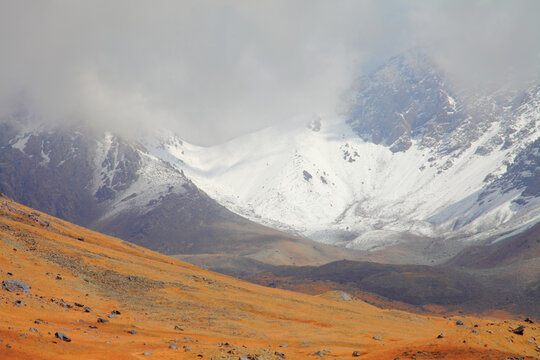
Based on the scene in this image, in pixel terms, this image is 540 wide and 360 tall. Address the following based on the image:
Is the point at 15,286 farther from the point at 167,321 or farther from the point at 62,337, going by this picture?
the point at 62,337

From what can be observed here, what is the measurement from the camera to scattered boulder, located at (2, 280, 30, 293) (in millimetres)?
43641

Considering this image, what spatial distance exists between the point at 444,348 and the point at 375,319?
3733 cm

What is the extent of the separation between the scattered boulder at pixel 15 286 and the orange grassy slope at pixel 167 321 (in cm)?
57

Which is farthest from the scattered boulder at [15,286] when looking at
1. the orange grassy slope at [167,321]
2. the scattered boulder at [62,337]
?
the scattered boulder at [62,337]

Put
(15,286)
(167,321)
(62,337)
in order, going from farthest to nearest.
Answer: (167,321) < (15,286) < (62,337)

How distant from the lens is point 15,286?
44.7m

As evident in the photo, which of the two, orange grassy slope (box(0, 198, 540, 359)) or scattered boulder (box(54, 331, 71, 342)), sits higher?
orange grassy slope (box(0, 198, 540, 359))

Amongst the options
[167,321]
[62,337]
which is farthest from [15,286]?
[62,337]

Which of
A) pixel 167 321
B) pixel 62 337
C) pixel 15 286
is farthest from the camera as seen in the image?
pixel 167 321

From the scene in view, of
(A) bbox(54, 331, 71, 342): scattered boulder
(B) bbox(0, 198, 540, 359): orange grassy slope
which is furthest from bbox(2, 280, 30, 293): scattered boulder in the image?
(A) bbox(54, 331, 71, 342): scattered boulder

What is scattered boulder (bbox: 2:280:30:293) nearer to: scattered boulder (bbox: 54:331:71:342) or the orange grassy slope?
the orange grassy slope

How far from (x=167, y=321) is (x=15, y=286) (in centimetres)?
1285

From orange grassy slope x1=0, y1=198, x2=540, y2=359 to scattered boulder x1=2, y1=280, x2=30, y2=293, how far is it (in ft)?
1.89

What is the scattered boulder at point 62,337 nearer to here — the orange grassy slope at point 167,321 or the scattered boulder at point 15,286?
the orange grassy slope at point 167,321
